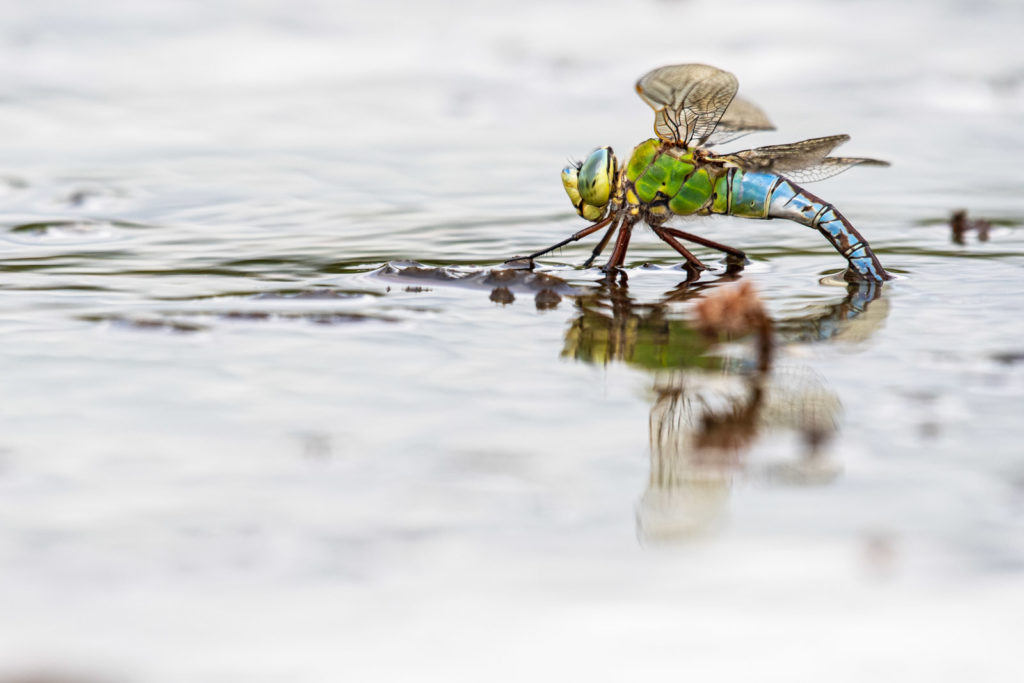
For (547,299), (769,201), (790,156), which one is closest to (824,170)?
(790,156)

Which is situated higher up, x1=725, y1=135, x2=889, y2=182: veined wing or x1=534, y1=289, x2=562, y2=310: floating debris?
x1=725, y1=135, x2=889, y2=182: veined wing

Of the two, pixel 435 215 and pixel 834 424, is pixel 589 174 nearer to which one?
pixel 435 215

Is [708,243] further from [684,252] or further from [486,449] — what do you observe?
[486,449]

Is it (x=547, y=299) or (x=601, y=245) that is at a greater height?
(x=601, y=245)

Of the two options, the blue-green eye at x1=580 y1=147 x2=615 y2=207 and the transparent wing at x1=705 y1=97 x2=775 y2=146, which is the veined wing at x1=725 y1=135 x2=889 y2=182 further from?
the blue-green eye at x1=580 y1=147 x2=615 y2=207

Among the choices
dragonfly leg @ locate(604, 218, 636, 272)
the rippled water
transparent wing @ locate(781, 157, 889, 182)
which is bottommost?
the rippled water

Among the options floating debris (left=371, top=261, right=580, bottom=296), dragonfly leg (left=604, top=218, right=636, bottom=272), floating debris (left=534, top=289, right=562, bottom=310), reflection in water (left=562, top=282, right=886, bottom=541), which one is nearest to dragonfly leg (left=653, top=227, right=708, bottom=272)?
dragonfly leg (left=604, top=218, right=636, bottom=272)
